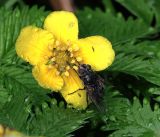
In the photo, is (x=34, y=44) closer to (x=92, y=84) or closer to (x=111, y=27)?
(x=92, y=84)

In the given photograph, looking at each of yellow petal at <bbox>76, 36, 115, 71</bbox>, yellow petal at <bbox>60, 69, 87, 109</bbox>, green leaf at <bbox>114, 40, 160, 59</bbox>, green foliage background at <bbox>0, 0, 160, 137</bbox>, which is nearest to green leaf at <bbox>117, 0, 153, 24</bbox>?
green foliage background at <bbox>0, 0, 160, 137</bbox>

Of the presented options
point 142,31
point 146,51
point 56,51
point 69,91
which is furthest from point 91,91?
point 142,31

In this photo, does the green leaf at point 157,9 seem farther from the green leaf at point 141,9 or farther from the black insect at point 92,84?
the black insect at point 92,84

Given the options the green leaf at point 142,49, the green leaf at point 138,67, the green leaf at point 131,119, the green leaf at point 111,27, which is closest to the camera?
the green leaf at point 131,119

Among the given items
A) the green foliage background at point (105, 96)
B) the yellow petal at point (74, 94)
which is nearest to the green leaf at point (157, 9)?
the green foliage background at point (105, 96)

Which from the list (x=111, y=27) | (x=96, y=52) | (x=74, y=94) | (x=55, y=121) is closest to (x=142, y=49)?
(x=111, y=27)

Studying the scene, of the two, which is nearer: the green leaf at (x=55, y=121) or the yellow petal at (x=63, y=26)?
the green leaf at (x=55, y=121)
